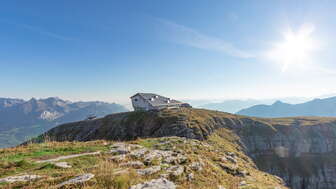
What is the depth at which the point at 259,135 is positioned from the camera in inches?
2761

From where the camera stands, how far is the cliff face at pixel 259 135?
53.9 metres

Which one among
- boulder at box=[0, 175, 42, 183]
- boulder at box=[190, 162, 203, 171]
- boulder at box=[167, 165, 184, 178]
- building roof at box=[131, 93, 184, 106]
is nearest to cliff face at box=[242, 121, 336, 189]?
building roof at box=[131, 93, 184, 106]

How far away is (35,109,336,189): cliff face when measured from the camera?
177 feet

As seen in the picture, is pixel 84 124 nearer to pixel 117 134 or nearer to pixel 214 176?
pixel 117 134

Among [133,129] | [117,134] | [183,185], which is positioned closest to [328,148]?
[133,129]

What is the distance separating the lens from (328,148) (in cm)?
7450

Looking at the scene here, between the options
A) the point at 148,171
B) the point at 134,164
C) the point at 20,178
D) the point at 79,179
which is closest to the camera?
the point at 79,179

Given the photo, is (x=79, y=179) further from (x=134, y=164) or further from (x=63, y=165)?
(x=134, y=164)

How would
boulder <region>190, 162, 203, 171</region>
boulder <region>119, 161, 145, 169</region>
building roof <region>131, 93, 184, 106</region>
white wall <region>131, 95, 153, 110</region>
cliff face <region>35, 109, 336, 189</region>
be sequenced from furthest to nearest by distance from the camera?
building roof <region>131, 93, 184, 106</region>
white wall <region>131, 95, 153, 110</region>
cliff face <region>35, 109, 336, 189</region>
boulder <region>190, 162, 203, 171</region>
boulder <region>119, 161, 145, 169</region>

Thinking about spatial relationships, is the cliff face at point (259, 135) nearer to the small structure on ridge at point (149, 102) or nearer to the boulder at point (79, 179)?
the small structure on ridge at point (149, 102)

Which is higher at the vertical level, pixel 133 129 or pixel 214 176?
pixel 214 176

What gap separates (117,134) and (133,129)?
5796 millimetres

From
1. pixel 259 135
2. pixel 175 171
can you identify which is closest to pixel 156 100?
pixel 259 135

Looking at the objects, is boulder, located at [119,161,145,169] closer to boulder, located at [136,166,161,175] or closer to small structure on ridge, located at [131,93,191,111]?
boulder, located at [136,166,161,175]
